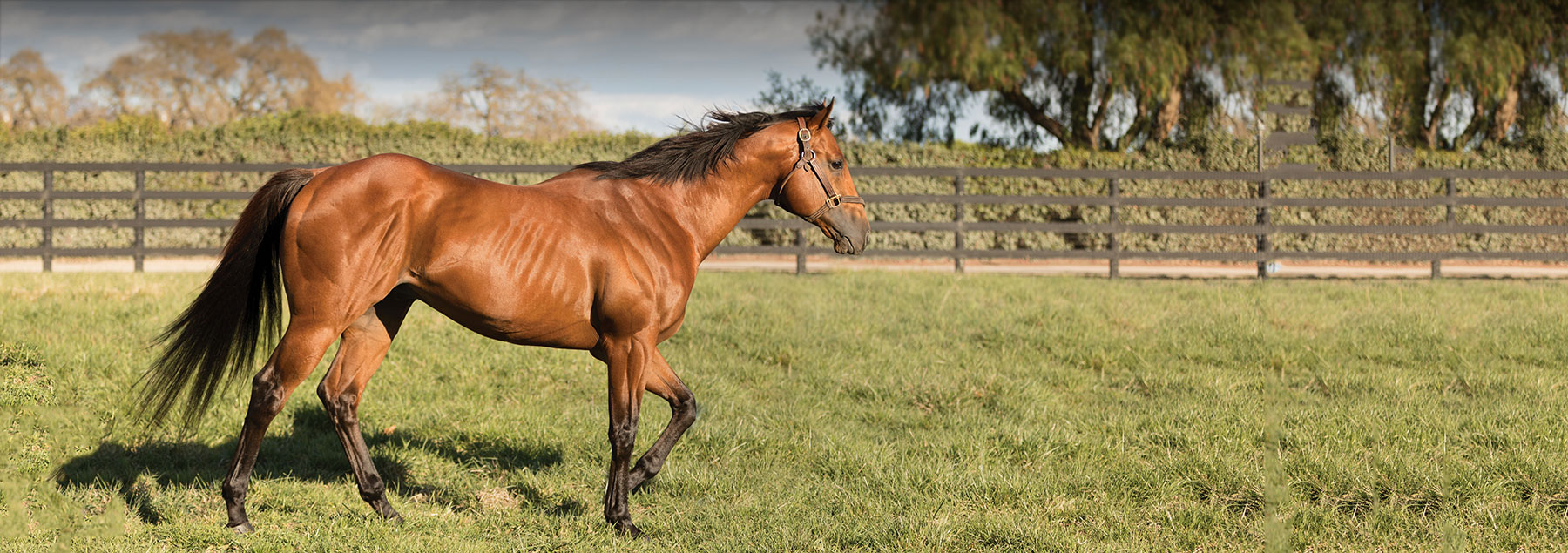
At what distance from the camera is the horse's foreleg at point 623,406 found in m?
3.99

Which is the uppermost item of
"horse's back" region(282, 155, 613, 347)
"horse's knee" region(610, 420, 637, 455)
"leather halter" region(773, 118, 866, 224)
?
"leather halter" region(773, 118, 866, 224)

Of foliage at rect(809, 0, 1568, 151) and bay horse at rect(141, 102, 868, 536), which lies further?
foliage at rect(809, 0, 1568, 151)

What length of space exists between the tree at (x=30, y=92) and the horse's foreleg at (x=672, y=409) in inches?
1675

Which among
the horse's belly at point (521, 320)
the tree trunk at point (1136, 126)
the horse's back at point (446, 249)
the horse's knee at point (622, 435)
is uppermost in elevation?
the tree trunk at point (1136, 126)

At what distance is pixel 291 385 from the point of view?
369cm

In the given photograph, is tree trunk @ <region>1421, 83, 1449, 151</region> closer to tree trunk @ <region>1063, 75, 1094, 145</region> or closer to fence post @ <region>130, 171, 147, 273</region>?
tree trunk @ <region>1063, 75, 1094, 145</region>

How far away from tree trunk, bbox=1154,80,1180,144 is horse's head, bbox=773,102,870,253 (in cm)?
1591

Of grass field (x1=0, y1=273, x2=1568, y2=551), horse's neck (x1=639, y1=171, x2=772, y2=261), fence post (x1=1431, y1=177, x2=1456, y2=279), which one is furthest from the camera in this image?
fence post (x1=1431, y1=177, x2=1456, y2=279)

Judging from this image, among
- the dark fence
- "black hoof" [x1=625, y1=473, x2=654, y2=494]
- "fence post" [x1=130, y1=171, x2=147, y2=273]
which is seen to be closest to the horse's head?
"black hoof" [x1=625, y1=473, x2=654, y2=494]

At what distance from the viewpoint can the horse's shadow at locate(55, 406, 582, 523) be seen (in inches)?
178

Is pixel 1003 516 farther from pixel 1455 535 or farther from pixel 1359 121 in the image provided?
pixel 1359 121

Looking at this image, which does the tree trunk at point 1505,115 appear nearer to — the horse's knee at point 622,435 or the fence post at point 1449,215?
the fence post at point 1449,215

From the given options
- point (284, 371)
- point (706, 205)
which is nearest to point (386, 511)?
point (284, 371)

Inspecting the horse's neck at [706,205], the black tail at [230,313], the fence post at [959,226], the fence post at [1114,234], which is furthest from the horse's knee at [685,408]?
the fence post at [1114,234]
